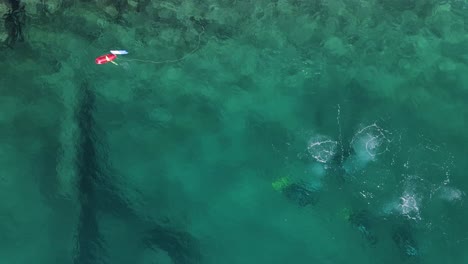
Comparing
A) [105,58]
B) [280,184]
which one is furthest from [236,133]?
[105,58]

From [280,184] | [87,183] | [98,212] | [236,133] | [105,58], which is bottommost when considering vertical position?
[98,212]

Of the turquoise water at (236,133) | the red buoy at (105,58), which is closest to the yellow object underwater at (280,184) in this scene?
the turquoise water at (236,133)

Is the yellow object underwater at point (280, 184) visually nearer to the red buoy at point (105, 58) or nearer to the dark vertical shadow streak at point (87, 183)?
the dark vertical shadow streak at point (87, 183)

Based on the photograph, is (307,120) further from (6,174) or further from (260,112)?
(6,174)

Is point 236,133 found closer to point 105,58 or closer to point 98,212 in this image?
point 98,212

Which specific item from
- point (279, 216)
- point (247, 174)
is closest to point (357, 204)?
point (279, 216)

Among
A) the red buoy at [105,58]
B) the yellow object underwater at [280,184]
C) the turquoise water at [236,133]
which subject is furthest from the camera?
the red buoy at [105,58]
